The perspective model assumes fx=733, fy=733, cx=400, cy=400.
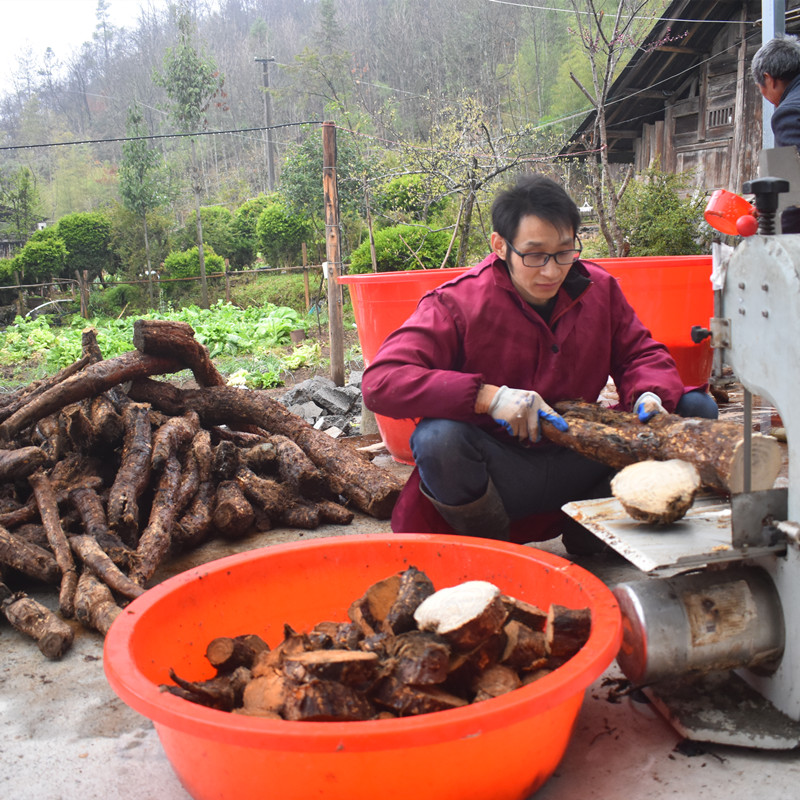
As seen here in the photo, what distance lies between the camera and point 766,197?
4.67 ft

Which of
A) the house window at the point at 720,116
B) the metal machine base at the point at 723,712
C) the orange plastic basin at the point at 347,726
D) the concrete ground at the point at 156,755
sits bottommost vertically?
the concrete ground at the point at 156,755

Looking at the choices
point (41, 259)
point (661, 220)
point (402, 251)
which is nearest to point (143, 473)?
point (661, 220)

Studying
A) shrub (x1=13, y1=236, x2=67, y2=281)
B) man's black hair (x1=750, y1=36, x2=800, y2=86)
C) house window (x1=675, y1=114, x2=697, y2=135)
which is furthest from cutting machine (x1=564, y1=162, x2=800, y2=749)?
shrub (x1=13, y1=236, x2=67, y2=281)

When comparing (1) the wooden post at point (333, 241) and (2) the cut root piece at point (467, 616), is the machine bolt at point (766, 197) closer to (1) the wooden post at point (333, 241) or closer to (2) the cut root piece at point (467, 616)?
(2) the cut root piece at point (467, 616)

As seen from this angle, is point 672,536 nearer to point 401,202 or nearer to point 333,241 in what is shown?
point 333,241

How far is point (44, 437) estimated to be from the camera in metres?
3.38

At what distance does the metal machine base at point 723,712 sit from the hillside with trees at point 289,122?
500 cm

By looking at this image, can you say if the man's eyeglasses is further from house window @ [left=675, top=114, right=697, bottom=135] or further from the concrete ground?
house window @ [left=675, top=114, right=697, bottom=135]

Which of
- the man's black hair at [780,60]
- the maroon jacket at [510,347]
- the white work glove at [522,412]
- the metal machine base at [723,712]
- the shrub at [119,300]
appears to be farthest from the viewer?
the shrub at [119,300]

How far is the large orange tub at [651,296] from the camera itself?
3.71 m

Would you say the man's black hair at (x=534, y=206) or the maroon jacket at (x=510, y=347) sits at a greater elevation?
the man's black hair at (x=534, y=206)

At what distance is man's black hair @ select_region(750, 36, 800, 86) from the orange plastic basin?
288 centimetres

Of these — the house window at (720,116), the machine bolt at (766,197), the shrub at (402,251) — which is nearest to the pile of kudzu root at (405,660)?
the machine bolt at (766,197)

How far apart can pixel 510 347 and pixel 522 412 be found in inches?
12.4
